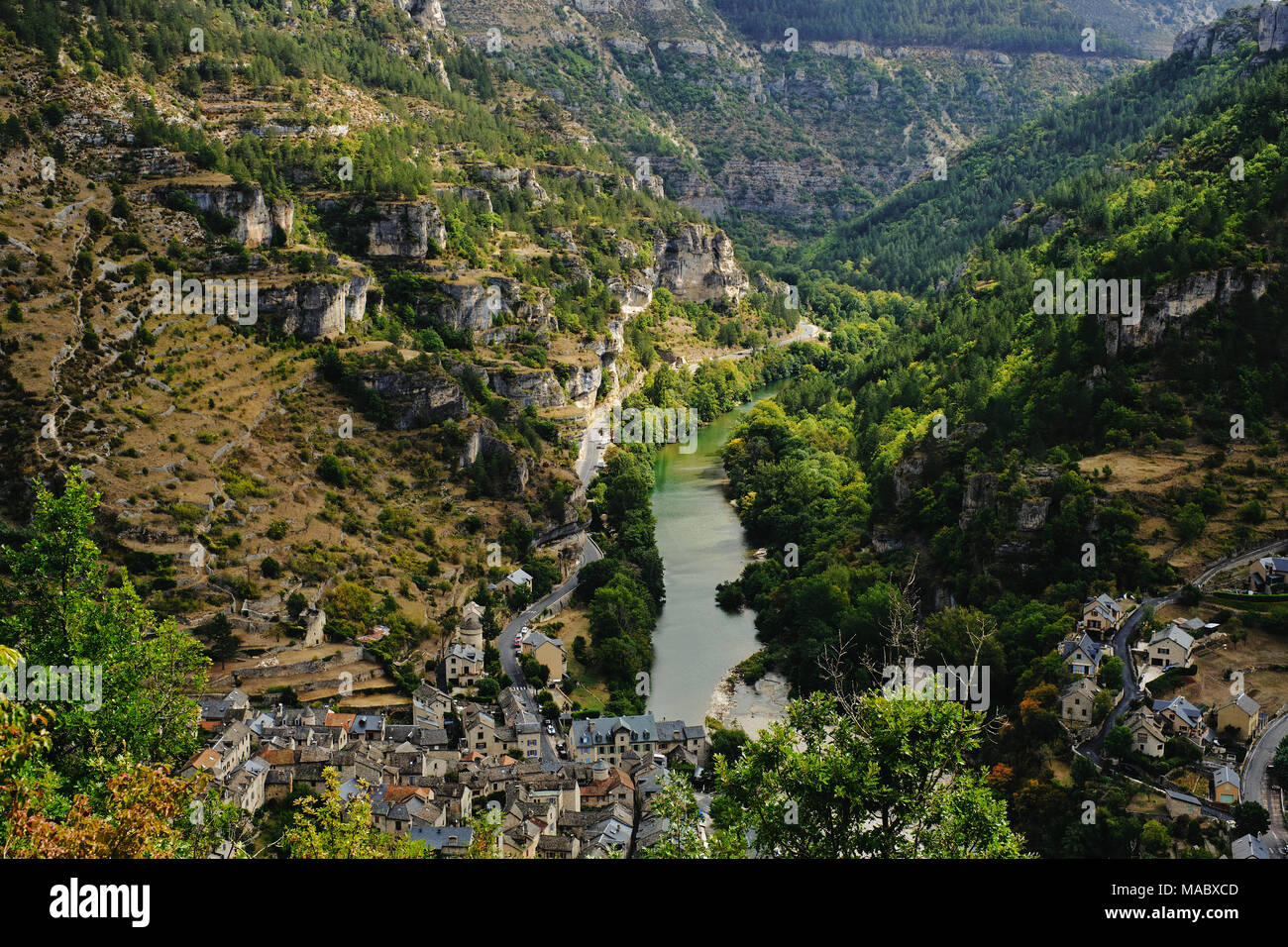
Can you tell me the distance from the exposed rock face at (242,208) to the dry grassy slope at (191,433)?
1068 millimetres

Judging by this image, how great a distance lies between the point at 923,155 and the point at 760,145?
30.9 meters

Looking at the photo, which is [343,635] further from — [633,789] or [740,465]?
[740,465]

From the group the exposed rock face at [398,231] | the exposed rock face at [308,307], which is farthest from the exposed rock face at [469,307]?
the exposed rock face at [308,307]

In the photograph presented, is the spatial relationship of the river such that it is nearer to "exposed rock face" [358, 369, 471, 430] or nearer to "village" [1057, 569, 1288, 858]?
"exposed rock face" [358, 369, 471, 430]

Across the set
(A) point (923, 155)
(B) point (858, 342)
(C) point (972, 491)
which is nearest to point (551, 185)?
(B) point (858, 342)

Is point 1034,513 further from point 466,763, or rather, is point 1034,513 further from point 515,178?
point 515,178

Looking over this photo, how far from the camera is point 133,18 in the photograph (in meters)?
66.5

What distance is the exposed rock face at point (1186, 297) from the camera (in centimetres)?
4616

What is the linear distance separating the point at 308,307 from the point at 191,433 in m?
11.3

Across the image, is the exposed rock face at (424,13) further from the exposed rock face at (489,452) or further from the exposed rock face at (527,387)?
the exposed rock face at (489,452)

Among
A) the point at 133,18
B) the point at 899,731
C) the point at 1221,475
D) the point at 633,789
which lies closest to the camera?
the point at 899,731

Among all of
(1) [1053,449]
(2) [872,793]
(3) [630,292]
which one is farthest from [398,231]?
(2) [872,793]

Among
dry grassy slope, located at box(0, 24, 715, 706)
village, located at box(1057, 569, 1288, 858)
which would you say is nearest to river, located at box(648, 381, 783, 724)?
dry grassy slope, located at box(0, 24, 715, 706)

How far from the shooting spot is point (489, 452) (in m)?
55.9
